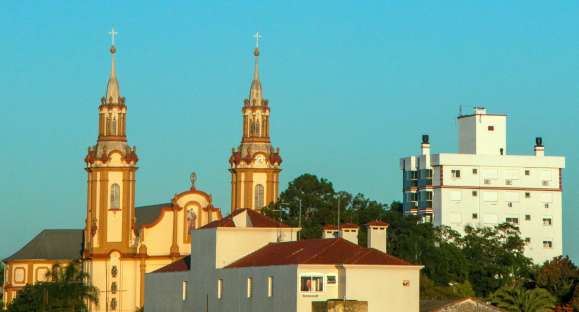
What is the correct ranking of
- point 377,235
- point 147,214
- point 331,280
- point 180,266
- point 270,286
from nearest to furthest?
point 331,280 < point 270,286 < point 377,235 < point 180,266 < point 147,214

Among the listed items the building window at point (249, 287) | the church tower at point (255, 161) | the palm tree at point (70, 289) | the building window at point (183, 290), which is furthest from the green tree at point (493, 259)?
the building window at point (249, 287)

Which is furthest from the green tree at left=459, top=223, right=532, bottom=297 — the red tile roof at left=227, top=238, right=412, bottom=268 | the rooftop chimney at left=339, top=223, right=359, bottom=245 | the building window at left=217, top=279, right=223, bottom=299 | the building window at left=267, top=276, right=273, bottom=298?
the building window at left=267, top=276, right=273, bottom=298

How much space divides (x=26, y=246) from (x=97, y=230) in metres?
16.8

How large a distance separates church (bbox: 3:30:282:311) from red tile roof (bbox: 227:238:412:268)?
48.2 metres

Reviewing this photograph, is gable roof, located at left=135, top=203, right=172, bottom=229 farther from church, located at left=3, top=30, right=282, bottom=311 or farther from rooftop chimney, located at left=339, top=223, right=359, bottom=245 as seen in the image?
rooftop chimney, located at left=339, top=223, right=359, bottom=245

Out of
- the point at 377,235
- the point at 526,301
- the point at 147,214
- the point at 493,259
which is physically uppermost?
the point at 147,214

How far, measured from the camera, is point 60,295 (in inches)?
5404

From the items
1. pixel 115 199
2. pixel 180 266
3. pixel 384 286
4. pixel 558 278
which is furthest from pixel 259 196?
pixel 384 286

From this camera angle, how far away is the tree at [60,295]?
132 metres

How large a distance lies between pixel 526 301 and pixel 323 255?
13793 millimetres

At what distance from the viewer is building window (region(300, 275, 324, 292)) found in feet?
288

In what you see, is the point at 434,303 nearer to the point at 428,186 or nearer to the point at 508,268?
the point at 508,268

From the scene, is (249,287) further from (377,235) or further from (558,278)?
(558,278)

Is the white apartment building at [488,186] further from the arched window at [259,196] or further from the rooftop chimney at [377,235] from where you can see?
the rooftop chimney at [377,235]
